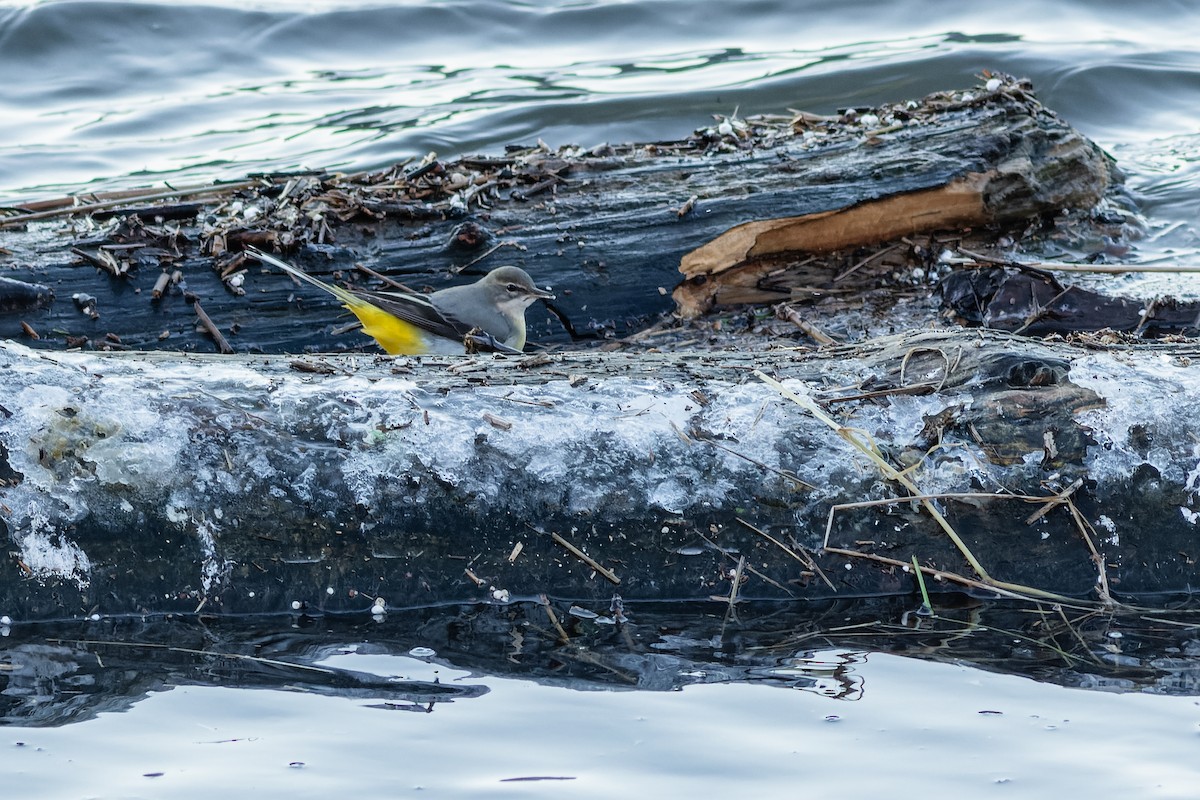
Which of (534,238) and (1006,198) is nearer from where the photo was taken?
(534,238)

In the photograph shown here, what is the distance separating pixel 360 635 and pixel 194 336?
285 cm

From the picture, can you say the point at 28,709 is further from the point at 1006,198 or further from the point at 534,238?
the point at 1006,198

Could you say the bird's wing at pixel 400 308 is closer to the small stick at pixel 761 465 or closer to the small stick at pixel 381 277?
the small stick at pixel 381 277

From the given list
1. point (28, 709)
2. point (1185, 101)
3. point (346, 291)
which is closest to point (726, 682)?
point (28, 709)

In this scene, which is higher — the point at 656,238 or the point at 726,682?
the point at 656,238

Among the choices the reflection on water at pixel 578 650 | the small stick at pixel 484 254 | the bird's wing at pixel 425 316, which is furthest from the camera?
the small stick at pixel 484 254

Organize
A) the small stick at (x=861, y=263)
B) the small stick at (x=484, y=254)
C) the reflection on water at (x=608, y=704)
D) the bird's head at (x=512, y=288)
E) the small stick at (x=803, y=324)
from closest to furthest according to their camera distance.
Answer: the reflection on water at (x=608, y=704)
the small stick at (x=803, y=324)
the bird's head at (x=512, y=288)
the small stick at (x=484, y=254)
the small stick at (x=861, y=263)

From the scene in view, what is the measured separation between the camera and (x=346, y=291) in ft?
20.5

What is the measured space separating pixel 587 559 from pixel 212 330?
2.93 meters

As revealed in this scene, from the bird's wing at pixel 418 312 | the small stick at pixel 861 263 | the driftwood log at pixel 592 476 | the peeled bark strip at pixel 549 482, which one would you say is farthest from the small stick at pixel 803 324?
the peeled bark strip at pixel 549 482

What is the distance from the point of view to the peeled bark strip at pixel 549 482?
12.6 feet

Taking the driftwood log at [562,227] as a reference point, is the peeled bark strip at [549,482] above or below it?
below

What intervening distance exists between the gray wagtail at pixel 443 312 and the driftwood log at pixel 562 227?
0.66 ft

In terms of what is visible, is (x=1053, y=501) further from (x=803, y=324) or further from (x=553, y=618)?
(x=803, y=324)
